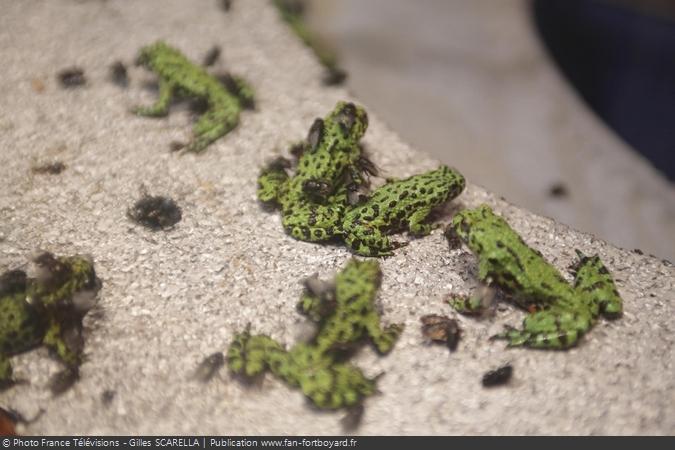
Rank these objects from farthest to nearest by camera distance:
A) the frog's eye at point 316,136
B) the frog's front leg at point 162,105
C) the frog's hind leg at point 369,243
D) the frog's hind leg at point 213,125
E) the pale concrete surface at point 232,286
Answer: the frog's front leg at point 162,105
the frog's hind leg at point 213,125
the frog's eye at point 316,136
the frog's hind leg at point 369,243
the pale concrete surface at point 232,286

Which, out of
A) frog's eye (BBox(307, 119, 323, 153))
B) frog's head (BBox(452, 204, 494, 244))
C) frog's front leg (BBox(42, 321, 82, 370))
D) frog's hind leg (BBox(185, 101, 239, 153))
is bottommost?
frog's front leg (BBox(42, 321, 82, 370))

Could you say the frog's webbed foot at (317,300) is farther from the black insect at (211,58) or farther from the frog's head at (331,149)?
the black insect at (211,58)

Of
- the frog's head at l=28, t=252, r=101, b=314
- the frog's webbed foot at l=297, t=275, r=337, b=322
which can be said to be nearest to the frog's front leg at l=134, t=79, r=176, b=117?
the frog's head at l=28, t=252, r=101, b=314

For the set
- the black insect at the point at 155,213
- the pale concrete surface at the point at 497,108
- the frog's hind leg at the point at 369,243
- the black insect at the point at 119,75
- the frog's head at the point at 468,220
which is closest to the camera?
the frog's head at the point at 468,220

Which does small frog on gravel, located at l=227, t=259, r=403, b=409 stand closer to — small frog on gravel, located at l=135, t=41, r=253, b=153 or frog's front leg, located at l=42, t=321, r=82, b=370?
frog's front leg, located at l=42, t=321, r=82, b=370

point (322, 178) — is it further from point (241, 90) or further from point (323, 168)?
point (241, 90)

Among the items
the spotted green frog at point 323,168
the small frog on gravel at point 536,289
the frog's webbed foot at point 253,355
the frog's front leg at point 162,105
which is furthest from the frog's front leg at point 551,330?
the frog's front leg at point 162,105
